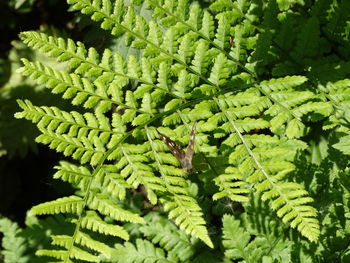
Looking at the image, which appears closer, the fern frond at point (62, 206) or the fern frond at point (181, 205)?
the fern frond at point (181, 205)

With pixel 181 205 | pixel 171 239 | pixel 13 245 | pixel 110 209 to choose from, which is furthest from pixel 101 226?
pixel 13 245

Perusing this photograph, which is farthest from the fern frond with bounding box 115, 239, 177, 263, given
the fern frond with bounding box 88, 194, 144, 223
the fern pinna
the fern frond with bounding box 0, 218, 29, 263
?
the fern frond with bounding box 0, 218, 29, 263

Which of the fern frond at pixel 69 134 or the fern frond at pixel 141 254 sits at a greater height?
the fern frond at pixel 69 134

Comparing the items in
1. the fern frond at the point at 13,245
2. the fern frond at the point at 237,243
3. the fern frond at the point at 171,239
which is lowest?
the fern frond at the point at 13,245

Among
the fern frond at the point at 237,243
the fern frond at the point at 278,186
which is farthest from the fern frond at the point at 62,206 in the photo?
the fern frond at the point at 237,243

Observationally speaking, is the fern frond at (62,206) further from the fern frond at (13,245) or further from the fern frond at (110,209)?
the fern frond at (13,245)

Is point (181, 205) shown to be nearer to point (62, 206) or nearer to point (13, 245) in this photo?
point (62, 206)

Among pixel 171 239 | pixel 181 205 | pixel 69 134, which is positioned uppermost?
pixel 69 134

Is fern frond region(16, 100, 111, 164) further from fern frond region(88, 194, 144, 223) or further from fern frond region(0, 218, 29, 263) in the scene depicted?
fern frond region(0, 218, 29, 263)
